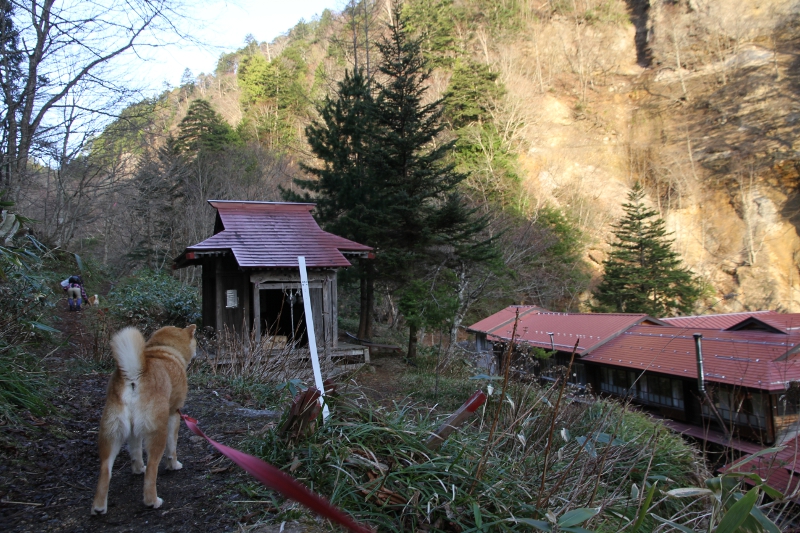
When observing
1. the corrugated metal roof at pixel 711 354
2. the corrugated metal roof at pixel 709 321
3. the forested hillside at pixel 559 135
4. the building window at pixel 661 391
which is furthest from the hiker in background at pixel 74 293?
the corrugated metal roof at pixel 709 321

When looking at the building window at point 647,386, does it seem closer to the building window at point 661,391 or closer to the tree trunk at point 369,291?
the building window at point 661,391

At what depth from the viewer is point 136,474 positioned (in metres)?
3.24

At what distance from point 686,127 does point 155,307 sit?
37.0m

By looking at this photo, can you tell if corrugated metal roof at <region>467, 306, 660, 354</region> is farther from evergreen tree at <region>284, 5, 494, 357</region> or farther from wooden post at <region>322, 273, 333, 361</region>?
wooden post at <region>322, 273, 333, 361</region>

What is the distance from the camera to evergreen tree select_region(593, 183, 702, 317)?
77.6 ft

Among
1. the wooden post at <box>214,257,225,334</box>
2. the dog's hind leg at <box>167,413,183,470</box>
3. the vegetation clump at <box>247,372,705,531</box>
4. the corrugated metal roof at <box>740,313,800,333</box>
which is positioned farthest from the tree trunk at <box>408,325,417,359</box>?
the dog's hind leg at <box>167,413,183,470</box>

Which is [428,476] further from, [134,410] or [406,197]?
[406,197]

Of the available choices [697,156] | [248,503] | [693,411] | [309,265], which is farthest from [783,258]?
[248,503]

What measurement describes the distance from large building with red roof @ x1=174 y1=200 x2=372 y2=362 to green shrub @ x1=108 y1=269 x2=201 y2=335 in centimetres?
212

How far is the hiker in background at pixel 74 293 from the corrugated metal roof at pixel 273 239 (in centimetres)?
836

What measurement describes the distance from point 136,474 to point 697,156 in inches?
1547

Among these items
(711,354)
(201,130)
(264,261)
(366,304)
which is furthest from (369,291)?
(201,130)

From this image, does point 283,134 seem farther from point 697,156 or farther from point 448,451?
point 448,451

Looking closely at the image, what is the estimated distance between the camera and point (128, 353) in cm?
267
